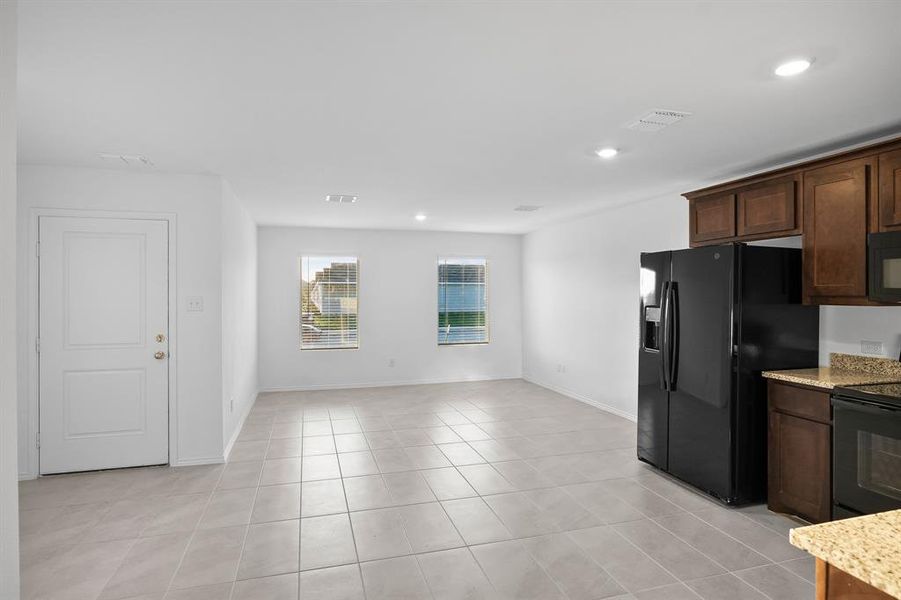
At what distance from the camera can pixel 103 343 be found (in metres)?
4.23

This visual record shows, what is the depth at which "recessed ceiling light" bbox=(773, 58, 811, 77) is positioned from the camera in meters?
2.24

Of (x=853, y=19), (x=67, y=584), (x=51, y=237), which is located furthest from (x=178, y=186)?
(x=853, y=19)

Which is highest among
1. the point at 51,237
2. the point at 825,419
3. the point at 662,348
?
the point at 51,237

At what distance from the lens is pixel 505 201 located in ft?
18.6

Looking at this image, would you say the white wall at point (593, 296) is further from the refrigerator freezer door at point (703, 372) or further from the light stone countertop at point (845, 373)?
the light stone countertop at point (845, 373)

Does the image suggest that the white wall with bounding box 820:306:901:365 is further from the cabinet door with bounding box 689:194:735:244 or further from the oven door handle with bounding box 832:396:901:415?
the cabinet door with bounding box 689:194:735:244

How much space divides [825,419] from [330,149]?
3.67m

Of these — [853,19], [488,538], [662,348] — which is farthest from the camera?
[662,348]

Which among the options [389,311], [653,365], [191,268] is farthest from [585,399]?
[191,268]

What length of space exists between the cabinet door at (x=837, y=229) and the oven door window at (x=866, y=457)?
771 millimetres

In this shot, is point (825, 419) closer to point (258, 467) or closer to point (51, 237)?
point (258, 467)

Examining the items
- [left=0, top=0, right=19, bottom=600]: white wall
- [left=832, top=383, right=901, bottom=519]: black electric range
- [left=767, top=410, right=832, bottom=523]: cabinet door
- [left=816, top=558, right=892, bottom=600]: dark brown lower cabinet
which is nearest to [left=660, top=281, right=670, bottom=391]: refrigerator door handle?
[left=767, top=410, right=832, bottom=523]: cabinet door

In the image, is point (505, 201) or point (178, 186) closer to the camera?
point (178, 186)

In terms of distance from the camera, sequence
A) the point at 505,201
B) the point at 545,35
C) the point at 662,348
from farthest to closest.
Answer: the point at 505,201 < the point at 662,348 < the point at 545,35
